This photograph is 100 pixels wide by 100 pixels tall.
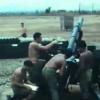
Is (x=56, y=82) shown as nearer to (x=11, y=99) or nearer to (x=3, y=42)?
(x=11, y=99)

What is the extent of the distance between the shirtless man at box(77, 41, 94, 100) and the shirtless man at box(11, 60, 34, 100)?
130 cm

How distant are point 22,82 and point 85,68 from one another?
65.6 inches

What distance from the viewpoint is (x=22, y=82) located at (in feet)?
36.0

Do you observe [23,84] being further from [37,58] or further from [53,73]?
[37,58]

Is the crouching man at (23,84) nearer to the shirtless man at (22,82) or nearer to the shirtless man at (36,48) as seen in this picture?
the shirtless man at (22,82)

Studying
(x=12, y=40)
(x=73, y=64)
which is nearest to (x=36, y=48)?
(x=73, y=64)

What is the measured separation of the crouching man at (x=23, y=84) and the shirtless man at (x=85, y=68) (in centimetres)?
128

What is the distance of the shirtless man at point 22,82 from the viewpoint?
10.9 m

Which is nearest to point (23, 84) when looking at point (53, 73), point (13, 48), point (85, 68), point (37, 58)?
point (53, 73)

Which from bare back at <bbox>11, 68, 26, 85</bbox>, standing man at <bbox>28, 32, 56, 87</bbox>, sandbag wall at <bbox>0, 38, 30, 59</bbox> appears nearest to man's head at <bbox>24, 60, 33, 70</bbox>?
bare back at <bbox>11, 68, 26, 85</bbox>

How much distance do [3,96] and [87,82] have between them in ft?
8.97

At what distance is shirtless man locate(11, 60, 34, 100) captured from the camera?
1085cm

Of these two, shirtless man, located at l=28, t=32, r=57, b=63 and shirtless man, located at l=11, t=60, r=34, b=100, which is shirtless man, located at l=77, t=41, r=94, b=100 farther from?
shirtless man, located at l=11, t=60, r=34, b=100

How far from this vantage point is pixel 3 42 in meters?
23.5
